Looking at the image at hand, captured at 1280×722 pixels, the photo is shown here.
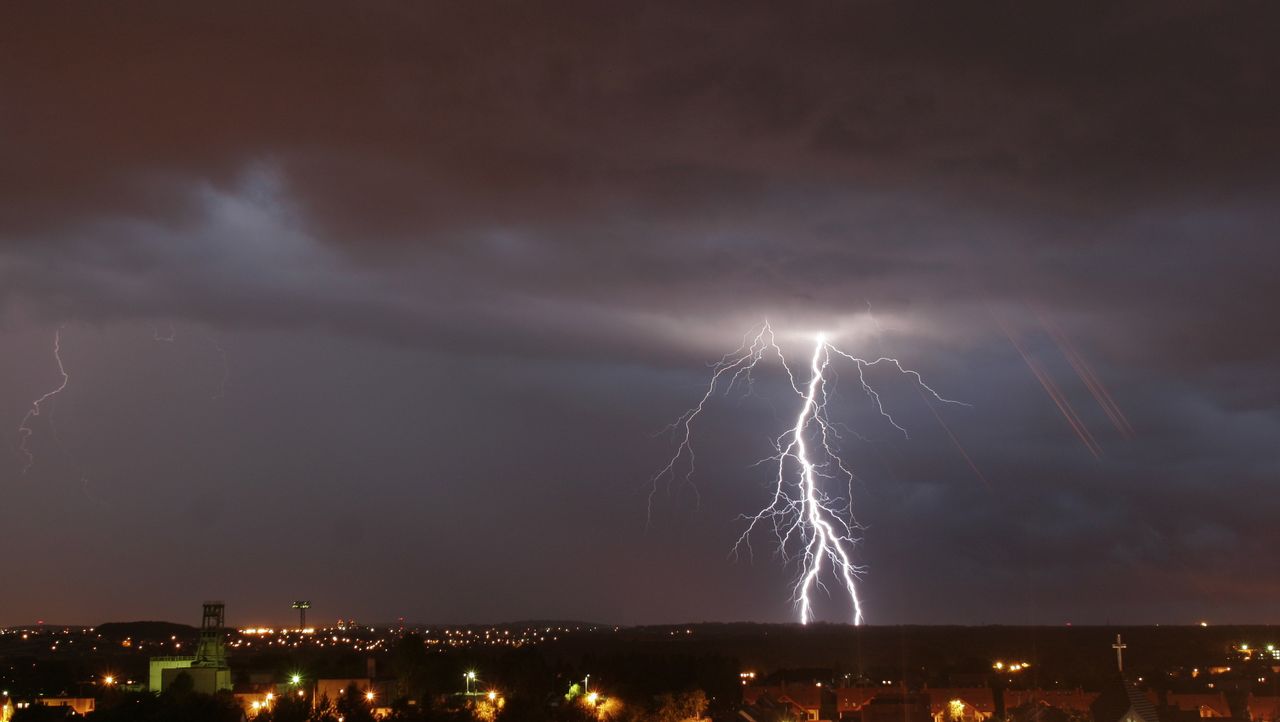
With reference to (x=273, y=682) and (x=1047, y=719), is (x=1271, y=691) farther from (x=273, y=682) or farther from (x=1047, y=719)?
(x=273, y=682)

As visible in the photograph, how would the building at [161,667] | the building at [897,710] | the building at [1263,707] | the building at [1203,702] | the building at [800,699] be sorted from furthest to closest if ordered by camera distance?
the building at [800,699], the building at [161,667], the building at [1203,702], the building at [1263,707], the building at [897,710]

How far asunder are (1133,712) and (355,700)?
69.9ft

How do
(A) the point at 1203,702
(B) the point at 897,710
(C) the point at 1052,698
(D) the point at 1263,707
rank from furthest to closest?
(C) the point at 1052,698 → (A) the point at 1203,702 → (D) the point at 1263,707 → (B) the point at 897,710

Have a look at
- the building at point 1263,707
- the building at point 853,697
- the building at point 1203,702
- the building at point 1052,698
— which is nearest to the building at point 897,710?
the building at point 1052,698

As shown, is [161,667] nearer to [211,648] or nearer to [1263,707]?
[211,648]

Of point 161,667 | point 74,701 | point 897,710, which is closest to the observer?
point 897,710

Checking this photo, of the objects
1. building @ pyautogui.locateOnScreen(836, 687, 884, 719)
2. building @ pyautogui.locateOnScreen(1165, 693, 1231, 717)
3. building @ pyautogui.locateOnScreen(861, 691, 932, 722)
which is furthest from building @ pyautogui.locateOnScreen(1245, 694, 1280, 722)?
building @ pyautogui.locateOnScreen(836, 687, 884, 719)

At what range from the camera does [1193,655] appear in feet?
326

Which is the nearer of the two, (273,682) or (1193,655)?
(273,682)

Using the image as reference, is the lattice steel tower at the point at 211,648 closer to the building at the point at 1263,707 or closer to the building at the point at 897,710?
the building at the point at 897,710

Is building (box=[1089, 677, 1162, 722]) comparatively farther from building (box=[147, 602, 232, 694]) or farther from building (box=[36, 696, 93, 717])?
building (box=[36, 696, 93, 717])

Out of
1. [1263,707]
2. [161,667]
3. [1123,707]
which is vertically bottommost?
[1263,707]

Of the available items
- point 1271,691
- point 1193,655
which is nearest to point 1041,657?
point 1193,655

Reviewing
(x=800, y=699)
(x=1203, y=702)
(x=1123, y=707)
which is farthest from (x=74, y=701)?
(x=1203, y=702)
